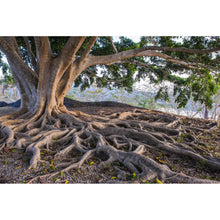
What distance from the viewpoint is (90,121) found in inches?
190

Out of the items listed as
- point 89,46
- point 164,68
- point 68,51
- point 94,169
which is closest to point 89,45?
point 89,46

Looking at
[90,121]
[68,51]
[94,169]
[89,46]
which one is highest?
[89,46]

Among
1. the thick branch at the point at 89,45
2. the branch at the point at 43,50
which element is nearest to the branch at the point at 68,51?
the branch at the point at 43,50

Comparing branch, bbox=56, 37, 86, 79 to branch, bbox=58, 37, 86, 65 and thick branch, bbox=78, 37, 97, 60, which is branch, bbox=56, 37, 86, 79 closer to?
branch, bbox=58, 37, 86, 65

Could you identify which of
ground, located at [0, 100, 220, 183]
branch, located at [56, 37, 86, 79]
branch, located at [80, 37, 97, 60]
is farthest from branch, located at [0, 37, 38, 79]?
ground, located at [0, 100, 220, 183]

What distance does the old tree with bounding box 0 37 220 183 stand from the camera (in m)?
2.99

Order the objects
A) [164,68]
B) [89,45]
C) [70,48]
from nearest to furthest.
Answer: [70,48], [89,45], [164,68]

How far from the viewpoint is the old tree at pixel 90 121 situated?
118 inches

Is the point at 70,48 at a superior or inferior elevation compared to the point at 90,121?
superior

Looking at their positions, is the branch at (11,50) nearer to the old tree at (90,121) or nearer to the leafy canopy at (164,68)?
the old tree at (90,121)

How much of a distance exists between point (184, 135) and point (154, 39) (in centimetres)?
424

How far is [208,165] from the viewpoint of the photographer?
2900mm

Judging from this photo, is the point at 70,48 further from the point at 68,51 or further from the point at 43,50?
the point at 43,50

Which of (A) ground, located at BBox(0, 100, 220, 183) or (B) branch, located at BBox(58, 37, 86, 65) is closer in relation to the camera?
(A) ground, located at BBox(0, 100, 220, 183)
